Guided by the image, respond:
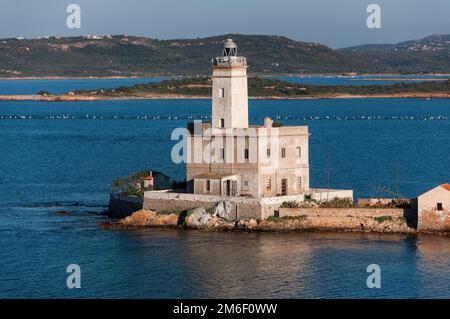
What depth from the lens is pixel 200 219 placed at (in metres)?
44.4

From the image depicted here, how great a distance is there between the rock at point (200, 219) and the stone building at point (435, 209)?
274 inches

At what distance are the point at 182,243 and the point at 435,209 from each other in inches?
326

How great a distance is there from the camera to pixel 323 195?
45.9 m

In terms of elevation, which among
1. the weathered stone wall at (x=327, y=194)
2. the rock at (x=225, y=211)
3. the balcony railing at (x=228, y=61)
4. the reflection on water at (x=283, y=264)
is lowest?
the reflection on water at (x=283, y=264)

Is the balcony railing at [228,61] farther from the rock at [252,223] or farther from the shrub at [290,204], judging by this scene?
the rock at [252,223]

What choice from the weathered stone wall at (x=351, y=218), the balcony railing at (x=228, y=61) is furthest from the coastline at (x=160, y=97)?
the weathered stone wall at (x=351, y=218)

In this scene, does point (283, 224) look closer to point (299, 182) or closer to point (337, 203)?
point (337, 203)

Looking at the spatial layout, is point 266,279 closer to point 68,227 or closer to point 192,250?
point 192,250

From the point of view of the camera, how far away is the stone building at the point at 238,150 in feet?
150

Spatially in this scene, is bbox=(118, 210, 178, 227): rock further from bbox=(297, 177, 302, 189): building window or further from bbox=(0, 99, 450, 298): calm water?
bbox=(297, 177, 302, 189): building window

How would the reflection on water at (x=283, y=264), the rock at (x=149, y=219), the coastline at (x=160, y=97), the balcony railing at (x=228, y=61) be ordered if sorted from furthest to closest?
1. the coastline at (x=160, y=97)
2. the balcony railing at (x=228, y=61)
3. the rock at (x=149, y=219)
4. the reflection on water at (x=283, y=264)

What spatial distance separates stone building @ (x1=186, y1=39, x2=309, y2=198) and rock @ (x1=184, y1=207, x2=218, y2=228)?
1537 mm

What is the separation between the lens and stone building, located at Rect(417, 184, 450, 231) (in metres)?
42.2

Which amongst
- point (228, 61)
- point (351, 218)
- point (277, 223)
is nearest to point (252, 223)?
point (277, 223)
